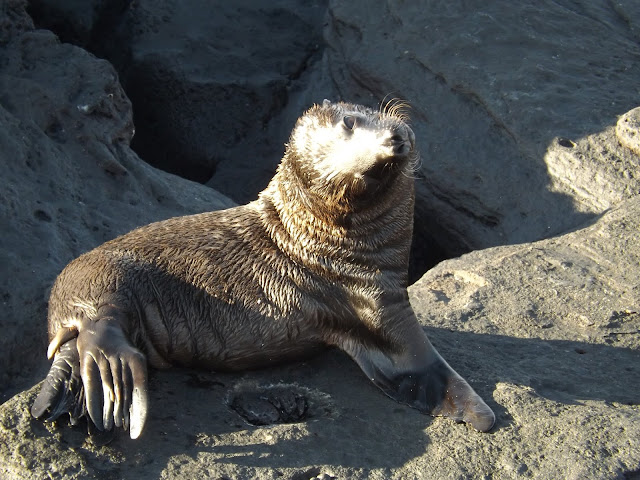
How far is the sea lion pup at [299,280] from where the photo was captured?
4320 millimetres

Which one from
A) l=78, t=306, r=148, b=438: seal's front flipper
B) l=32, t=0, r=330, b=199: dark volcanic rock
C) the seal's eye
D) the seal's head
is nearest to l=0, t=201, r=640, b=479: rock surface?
l=78, t=306, r=148, b=438: seal's front flipper

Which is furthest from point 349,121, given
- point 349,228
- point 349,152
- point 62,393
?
point 62,393

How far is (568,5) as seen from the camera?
8.25m

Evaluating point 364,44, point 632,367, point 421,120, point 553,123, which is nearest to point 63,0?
point 364,44

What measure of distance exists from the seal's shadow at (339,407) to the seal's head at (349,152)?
93 centimetres

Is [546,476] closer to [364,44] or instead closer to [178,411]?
[178,411]

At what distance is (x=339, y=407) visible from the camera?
4.20 m

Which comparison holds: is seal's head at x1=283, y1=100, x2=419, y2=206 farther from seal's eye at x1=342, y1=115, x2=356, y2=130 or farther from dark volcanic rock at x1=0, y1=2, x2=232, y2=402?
dark volcanic rock at x1=0, y1=2, x2=232, y2=402

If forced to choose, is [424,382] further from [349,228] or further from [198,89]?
[198,89]

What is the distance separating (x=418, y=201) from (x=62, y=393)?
4.31 metres

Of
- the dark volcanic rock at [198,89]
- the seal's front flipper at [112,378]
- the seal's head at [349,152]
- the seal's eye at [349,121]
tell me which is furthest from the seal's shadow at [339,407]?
the dark volcanic rock at [198,89]

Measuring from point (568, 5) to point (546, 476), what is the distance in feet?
18.7

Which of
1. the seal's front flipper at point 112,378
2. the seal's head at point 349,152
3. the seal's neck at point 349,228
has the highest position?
the seal's head at point 349,152

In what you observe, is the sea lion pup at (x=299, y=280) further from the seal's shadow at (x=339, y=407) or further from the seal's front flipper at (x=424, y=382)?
the seal's shadow at (x=339, y=407)
